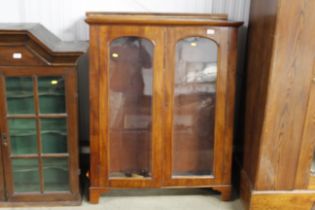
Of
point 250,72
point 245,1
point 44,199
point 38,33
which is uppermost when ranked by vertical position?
point 245,1

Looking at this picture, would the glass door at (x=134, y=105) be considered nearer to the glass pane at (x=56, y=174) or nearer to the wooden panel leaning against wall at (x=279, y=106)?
the glass pane at (x=56, y=174)

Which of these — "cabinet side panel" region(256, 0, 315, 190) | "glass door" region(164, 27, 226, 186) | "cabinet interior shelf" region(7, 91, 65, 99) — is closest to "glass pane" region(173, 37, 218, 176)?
"glass door" region(164, 27, 226, 186)

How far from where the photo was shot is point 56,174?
2326mm

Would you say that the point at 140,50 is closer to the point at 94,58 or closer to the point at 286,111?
the point at 94,58

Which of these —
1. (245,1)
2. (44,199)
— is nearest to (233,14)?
(245,1)

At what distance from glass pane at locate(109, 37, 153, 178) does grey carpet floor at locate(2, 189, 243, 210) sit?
18 centimetres

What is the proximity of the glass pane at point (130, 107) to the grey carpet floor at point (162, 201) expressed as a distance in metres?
0.18

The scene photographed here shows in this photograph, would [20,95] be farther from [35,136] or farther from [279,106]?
[279,106]

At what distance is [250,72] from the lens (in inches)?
90.6

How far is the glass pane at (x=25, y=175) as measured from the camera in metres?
2.27

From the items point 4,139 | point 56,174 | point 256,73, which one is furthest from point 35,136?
point 256,73

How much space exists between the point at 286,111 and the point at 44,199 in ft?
5.07

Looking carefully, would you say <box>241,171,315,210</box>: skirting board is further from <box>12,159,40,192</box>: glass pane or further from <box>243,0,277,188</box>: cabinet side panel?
<box>12,159,40,192</box>: glass pane

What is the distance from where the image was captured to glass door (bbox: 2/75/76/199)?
7.09ft
